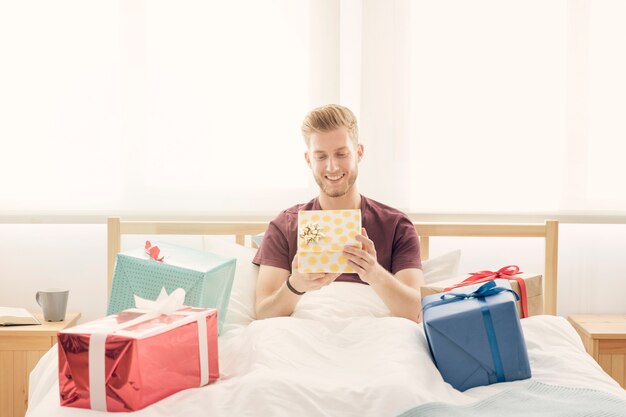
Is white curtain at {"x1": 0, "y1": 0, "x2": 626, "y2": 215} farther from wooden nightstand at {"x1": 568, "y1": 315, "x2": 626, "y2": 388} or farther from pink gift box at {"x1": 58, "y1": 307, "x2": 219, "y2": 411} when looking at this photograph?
pink gift box at {"x1": 58, "y1": 307, "x2": 219, "y2": 411}

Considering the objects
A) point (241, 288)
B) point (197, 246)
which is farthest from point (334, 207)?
point (197, 246)

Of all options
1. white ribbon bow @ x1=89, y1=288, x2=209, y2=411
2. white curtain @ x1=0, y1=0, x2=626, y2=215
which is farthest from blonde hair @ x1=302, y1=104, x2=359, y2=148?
white ribbon bow @ x1=89, y1=288, x2=209, y2=411

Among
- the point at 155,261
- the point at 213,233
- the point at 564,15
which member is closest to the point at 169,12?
the point at 213,233

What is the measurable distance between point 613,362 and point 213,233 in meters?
1.47

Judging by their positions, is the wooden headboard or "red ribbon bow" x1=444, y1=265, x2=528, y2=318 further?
the wooden headboard

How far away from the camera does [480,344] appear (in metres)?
1.54

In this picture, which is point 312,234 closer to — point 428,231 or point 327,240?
point 327,240

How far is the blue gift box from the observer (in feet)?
5.04

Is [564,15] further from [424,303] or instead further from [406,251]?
[424,303]

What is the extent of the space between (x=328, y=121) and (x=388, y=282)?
525 millimetres

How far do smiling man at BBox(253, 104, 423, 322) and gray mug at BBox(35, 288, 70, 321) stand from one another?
834 millimetres

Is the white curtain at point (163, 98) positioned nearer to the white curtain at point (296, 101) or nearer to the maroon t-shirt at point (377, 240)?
the white curtain at point (296, 101)

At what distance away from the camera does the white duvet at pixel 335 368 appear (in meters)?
1.34

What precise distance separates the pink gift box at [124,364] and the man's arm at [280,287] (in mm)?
493
